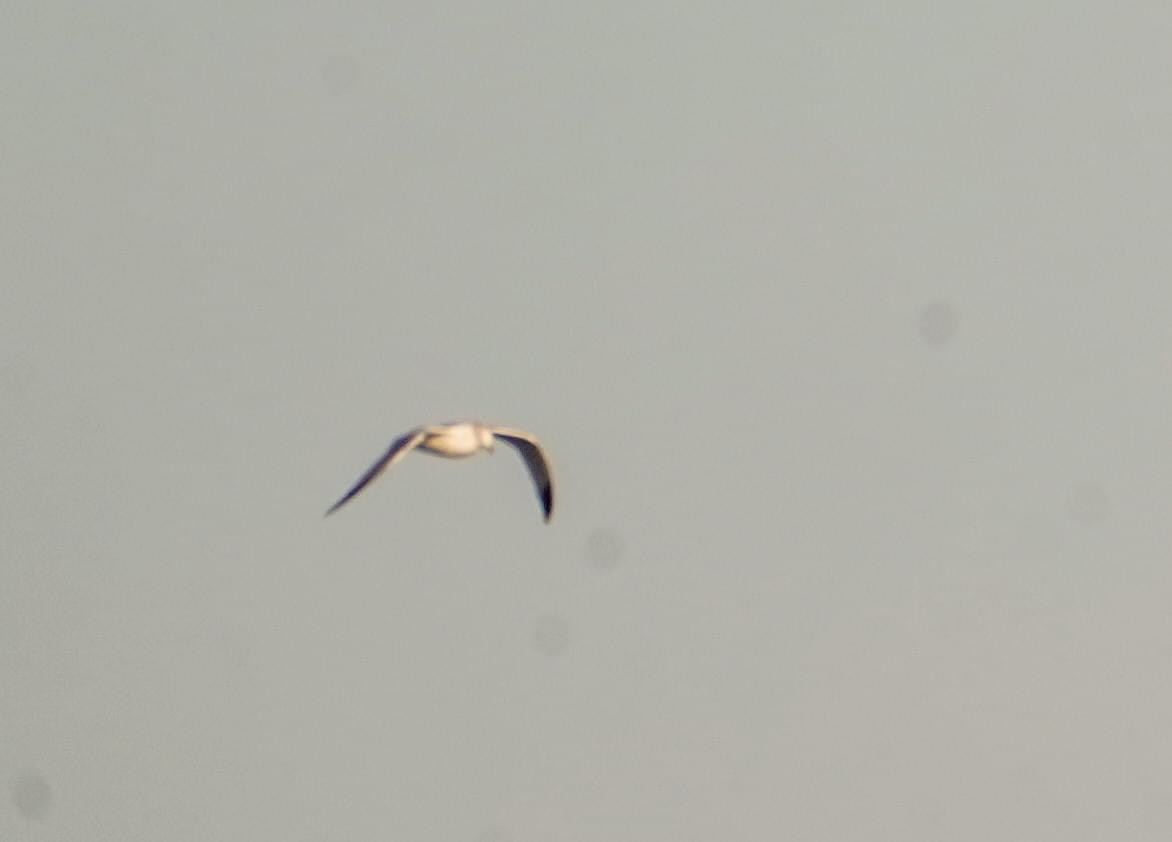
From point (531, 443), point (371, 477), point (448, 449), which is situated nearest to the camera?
point (371, 477)

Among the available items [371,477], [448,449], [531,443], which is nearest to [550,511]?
[531,443]

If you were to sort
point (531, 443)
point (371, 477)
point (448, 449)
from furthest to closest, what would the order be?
1. point (531, 443)
2. point (448, 449)
3. point (371, 477)

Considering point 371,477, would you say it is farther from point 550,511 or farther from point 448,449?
point 550,511

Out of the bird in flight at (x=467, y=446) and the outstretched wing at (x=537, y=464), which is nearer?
the bird in flight at (x=467, y=446)

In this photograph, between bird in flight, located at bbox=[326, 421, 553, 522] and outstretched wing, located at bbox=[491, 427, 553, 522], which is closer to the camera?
bird in flight, located at bbox=[326, 421, 553, 522]
